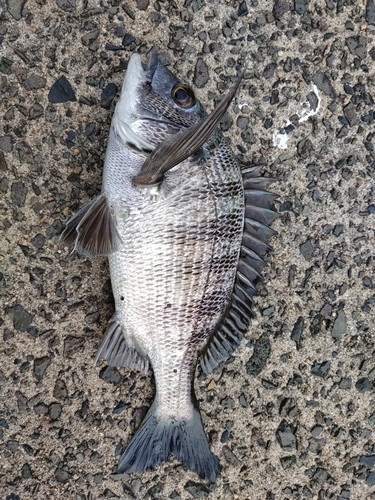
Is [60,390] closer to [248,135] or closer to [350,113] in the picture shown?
[248,135]

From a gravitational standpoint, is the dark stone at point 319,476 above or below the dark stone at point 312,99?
below

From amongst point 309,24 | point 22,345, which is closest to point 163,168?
point 22,345

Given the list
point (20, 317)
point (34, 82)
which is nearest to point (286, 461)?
point (20, 317)

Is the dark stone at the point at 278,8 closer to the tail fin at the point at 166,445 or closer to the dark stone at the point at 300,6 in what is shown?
the dark stone at the point at 300,6

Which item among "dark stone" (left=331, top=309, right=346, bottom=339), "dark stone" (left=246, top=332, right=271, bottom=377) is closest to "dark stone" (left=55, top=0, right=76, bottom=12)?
"dark stone" (left=246, top=332, right=271, bottom=377)

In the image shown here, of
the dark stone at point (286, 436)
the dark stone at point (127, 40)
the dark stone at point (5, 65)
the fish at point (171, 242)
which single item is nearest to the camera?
the fish at point (171, 242)

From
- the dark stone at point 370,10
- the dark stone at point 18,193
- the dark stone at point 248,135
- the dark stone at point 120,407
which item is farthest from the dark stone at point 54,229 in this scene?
the dark stone at point 370,10

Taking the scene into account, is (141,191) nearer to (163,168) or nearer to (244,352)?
(163,168)

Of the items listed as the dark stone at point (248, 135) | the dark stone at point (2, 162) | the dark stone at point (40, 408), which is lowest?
the dark stone at point (40, 408)
